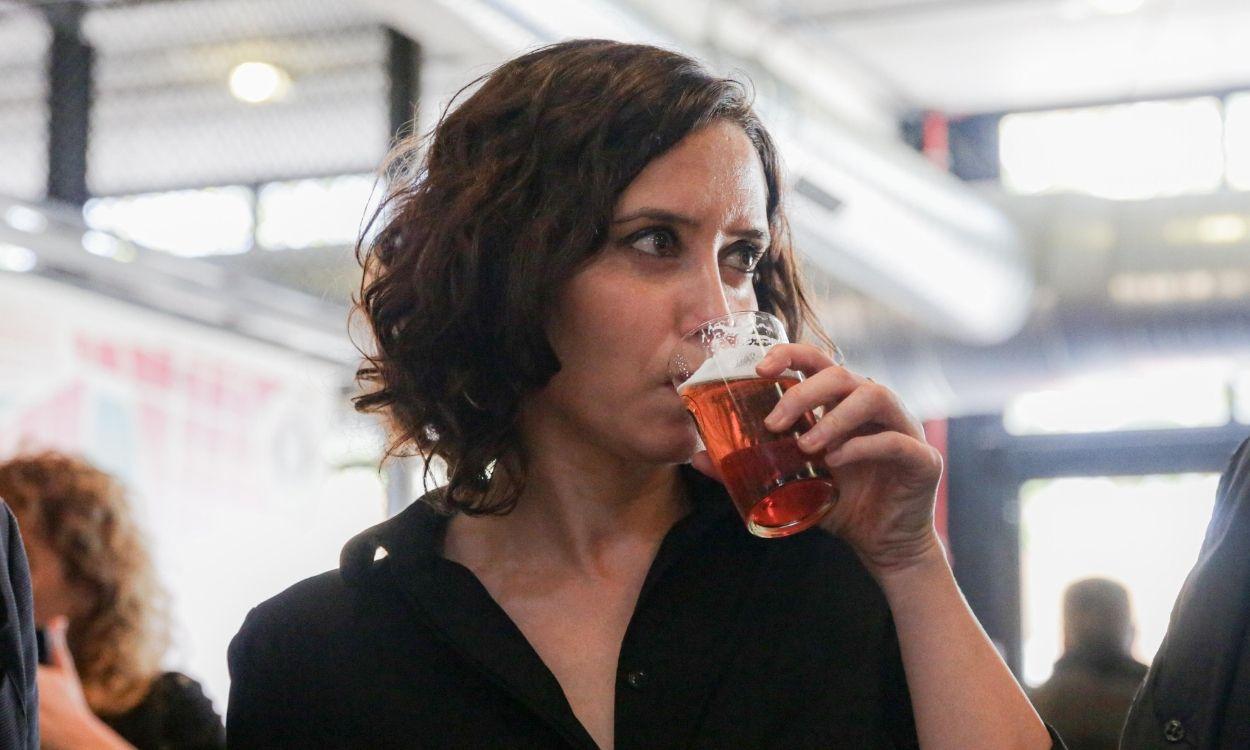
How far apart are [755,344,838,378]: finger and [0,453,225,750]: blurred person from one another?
1.74 m

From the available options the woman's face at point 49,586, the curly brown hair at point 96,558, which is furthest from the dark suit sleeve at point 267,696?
the woman's face at point 49,586

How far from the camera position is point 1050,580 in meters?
7.32

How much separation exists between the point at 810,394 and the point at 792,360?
0.04 m

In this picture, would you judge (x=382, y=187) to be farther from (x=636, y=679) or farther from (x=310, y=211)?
(x=310, y=211)

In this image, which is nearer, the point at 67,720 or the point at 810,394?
the point at 810,394

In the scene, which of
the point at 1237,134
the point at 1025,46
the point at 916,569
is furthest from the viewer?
the point at 1237,134

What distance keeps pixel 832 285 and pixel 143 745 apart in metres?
3.22

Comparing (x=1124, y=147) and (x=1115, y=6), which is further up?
(x=1115, y=6)

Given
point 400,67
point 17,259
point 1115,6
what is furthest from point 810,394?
point 1115,6

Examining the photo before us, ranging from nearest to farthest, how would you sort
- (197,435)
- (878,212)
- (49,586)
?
(49,586) → (197,435) → (878,212)

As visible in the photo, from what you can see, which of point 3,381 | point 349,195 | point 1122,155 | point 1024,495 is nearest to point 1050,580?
point 1024,495

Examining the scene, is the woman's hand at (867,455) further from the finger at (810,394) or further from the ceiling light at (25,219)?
the ceiling light at (25,219)

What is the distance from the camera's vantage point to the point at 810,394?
1190mm

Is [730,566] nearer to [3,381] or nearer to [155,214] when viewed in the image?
[3,381]
